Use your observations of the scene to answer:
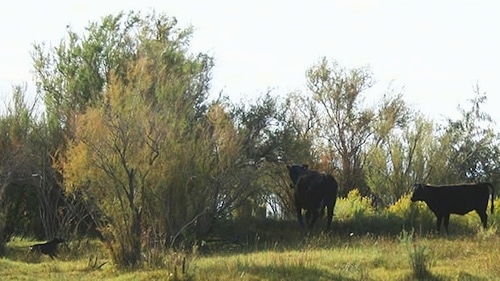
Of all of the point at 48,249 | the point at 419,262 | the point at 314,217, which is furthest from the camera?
the point at 314,217

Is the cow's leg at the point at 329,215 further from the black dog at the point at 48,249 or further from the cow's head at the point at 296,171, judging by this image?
the black dog at the point at 48,249

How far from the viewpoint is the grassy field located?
50.3 feet

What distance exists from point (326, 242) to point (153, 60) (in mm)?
6974

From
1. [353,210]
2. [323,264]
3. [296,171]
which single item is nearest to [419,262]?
[323,264]

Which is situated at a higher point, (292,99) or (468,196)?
(292,99)

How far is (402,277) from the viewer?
15.1 meters

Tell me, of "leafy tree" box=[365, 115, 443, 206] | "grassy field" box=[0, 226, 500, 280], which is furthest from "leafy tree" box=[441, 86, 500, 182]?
"grassy field" box=[0, 226, 500, 280]

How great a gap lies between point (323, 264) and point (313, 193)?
31.1 feet

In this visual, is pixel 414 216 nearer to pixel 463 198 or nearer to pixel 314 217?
pixel 463 198

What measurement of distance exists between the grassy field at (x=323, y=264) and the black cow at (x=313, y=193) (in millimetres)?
4112

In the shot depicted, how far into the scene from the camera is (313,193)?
2611 centimetres

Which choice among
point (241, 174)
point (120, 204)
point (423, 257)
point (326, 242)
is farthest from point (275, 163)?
point (423, 257)

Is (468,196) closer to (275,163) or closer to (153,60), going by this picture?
(275,163)

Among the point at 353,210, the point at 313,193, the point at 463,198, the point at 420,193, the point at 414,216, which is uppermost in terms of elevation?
the point at 313,193
